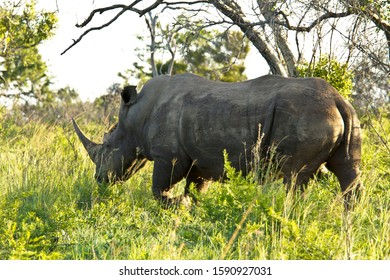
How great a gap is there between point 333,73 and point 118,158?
349 cm

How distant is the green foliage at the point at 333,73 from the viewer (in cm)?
1045

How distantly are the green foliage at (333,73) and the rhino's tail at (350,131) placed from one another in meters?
3.15

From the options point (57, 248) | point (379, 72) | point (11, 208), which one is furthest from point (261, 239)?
point (379, 72)

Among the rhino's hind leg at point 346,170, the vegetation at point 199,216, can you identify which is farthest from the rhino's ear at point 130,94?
the rhino's hind leg at point 346,170

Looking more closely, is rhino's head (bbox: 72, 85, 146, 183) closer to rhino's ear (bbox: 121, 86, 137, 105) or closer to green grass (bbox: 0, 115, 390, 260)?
rhino's ear (bbox: 121, 86, 137, 105)

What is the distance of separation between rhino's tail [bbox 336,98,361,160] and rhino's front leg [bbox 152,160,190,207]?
184 centimetres

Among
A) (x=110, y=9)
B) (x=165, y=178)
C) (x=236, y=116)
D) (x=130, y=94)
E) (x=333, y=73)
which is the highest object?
(x=110, y=9)

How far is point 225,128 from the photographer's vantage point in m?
7.50

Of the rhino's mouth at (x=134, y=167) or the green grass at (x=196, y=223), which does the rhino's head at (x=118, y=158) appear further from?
the green grass at (x=196, y=223)

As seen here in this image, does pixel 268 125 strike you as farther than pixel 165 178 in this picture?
No

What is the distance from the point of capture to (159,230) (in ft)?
20.2

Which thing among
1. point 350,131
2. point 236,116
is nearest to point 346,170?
point 350,131

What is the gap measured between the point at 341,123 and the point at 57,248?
2.87 m

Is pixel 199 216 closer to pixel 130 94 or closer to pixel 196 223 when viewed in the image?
pixel 196 223
